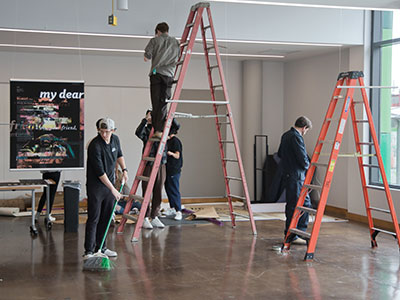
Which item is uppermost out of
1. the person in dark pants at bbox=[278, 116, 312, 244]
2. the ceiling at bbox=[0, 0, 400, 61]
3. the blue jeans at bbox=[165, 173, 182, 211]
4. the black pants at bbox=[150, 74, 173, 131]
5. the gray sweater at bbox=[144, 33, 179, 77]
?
the ceiling at bbox=[0, 0, 400, 61]

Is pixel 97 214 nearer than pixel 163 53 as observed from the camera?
Yes

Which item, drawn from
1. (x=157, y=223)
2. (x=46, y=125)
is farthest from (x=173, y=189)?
(x=46, y=125)

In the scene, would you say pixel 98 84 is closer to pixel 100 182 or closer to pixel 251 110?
pixel 251 110

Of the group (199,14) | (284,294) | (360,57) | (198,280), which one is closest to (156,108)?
(199,14)

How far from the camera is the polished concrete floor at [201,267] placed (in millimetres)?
5426

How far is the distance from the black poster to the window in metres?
5.12

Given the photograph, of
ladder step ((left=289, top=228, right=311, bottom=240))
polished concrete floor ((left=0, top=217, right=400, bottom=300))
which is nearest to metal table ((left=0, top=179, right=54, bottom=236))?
polished concrete floor ((left=0, top=217, right=400, bottom=300))

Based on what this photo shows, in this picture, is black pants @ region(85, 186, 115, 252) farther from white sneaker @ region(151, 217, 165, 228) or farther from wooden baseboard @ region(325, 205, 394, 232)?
wooden baseboard @ region(325, 205, 394, 232)

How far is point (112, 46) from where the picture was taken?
10.5 m

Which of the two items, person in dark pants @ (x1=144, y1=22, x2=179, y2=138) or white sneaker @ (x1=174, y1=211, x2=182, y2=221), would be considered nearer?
person in dark pants @ (x1=144, y1=22, x2=179, y2=138)

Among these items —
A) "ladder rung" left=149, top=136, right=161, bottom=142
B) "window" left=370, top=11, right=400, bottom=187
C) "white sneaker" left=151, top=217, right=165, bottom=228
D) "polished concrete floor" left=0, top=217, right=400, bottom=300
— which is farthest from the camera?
"window" left=370, top=11, right=400, bottom=187

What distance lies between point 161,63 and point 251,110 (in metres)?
4.99

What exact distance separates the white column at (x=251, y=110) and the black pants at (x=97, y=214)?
6493 mm

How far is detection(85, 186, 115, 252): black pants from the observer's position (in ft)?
20.5
